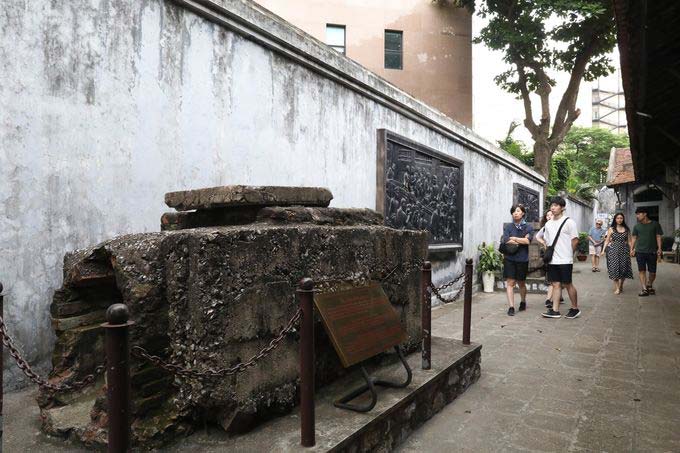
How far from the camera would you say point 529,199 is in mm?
15203

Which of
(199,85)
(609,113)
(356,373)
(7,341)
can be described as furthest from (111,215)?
(609,113)

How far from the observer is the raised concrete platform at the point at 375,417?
7.77ft

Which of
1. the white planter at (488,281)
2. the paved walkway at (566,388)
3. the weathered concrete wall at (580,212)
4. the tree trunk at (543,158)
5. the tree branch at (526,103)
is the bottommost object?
the paved walkway at (566,388)

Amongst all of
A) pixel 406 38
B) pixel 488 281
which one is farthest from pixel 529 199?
pixel 406 38

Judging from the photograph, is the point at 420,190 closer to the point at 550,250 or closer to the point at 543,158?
the point at 550,250

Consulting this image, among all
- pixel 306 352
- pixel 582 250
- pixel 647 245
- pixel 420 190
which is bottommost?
pixel 582 250

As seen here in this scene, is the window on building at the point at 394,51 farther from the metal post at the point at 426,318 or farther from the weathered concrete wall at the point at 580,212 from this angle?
the metal post at the point at 426,318

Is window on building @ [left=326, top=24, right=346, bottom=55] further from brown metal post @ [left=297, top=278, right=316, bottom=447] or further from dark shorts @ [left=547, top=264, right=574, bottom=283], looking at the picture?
brown metal post @ [left=297, top=278, right=316, bottom=447]

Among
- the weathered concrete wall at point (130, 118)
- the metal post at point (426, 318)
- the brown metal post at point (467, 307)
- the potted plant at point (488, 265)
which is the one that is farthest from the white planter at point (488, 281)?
the metal post at point (426, 318)

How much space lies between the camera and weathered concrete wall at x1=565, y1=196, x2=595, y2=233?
77.9 ft

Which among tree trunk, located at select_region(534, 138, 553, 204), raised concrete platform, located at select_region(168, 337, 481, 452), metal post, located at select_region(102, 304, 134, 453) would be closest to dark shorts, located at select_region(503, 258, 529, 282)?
raised concrete platform, located at select_region(168, 337, 481, 452)

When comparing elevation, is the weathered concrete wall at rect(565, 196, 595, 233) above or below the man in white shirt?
above

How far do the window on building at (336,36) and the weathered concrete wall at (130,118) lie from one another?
13.6 m

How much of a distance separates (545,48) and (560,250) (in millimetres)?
12632
